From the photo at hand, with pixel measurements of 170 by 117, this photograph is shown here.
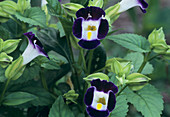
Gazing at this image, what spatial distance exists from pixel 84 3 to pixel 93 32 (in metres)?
0.08

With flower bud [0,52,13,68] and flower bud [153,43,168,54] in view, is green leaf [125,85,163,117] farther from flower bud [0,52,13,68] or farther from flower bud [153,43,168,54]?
flower bud [0,52,13,68]

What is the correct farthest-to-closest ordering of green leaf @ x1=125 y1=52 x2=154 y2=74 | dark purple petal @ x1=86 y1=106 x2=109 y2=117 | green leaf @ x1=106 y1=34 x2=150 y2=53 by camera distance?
1. green leaf @ x1=125 y1=52 x2=154 y2=74
2. green leaf @ x1=106 y1=34 x2=150 y2=53
3. dark purple petal @ x1=86 y1=106 x2=109 y2=117

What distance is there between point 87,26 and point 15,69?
0.17 meters

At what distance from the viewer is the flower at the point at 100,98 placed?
56 centimetres

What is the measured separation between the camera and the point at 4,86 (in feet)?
2.20

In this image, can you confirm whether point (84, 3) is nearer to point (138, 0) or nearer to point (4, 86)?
point (138, 0)

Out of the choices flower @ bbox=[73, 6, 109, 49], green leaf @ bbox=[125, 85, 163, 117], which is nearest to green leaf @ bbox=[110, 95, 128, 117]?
green leaf @ bbox=[125, 85, 163, 117]

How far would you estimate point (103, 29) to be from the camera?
59cm

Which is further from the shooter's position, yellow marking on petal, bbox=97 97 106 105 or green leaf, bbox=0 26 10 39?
green leaf, bbox=0 26 10 39

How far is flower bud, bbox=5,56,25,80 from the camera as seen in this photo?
0.61 m

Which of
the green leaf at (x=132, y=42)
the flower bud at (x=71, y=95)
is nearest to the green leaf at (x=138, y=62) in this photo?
the green leaf at (x=132, y=42)

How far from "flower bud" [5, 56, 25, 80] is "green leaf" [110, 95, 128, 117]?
22cm

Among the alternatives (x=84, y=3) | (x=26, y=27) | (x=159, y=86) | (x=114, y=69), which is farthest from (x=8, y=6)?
(x=159, y=86)

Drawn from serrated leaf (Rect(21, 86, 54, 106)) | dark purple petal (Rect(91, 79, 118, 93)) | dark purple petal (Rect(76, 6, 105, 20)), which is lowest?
serrated leaf (Rect(21, 86, 54, 106))
